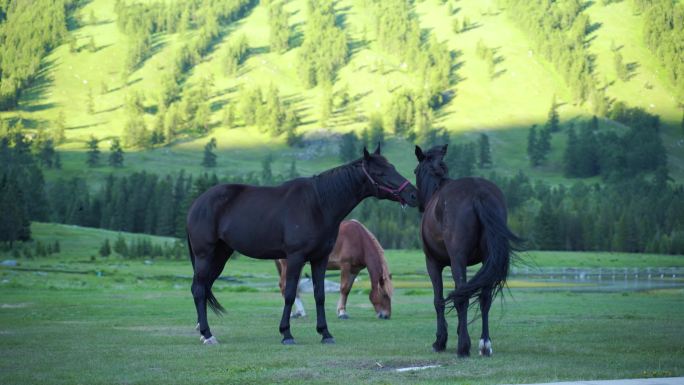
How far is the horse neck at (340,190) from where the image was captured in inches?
728

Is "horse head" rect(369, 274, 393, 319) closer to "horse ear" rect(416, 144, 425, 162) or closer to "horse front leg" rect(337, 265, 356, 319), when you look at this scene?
"horse front leg" rect(337, 265, 356, 319)

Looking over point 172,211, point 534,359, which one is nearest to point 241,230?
point 534,359

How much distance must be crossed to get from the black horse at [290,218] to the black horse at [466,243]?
149cm

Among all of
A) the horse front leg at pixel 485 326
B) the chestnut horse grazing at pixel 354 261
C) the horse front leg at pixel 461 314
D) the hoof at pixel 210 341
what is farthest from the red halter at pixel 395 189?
the chestnut horse grazing at pixel 354 261

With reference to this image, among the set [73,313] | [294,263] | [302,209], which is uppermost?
[302,209]

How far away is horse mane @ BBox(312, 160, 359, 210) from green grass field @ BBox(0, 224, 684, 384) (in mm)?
3062

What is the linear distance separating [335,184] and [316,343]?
341cm

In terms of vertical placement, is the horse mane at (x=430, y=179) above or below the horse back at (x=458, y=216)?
above

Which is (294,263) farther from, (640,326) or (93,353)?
(640,326)

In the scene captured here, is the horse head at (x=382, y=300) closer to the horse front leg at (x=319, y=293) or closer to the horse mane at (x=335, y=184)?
the horse front leg at (x=319, y=293)

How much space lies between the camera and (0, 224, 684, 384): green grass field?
12789 millimetres

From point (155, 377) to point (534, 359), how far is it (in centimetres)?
611

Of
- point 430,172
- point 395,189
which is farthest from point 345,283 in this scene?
point 430,172

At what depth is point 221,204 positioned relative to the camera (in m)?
19.2
